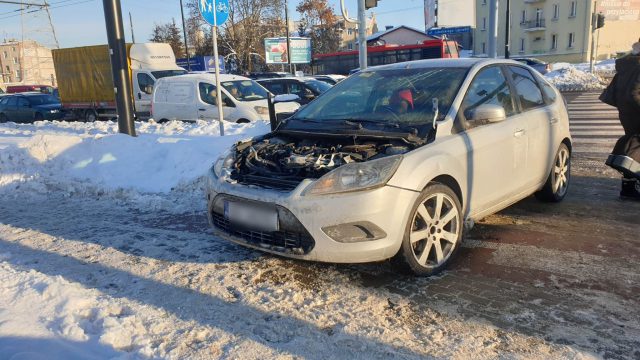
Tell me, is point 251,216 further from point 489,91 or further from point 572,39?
point 572,39

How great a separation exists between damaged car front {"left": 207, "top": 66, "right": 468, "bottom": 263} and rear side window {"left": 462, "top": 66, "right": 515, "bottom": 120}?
0.48ft

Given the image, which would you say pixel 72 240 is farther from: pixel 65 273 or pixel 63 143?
pixel 63 143

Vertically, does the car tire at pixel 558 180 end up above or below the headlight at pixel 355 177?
below

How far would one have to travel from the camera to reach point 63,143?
8.45 m

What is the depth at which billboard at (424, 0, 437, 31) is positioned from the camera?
79000 mm

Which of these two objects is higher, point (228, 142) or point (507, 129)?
point (507, 129)

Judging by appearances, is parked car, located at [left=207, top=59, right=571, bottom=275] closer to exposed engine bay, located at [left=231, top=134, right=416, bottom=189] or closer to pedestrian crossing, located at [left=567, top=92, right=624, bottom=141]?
exposed engine bay, located at [left=231, top=134, right=416, bottom=189]

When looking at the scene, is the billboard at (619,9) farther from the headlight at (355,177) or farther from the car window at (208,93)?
the headlight at (355,177)

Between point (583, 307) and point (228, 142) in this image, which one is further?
point (228, 142)

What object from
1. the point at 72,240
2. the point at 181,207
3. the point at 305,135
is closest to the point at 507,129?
the point at 305,135

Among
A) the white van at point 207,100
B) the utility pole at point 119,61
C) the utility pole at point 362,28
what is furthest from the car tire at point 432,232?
the white van at point 207,100

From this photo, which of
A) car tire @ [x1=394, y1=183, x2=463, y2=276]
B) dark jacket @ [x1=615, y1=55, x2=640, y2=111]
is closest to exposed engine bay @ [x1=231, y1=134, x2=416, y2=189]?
car tire @ [x1=394, y1=183, x2=463, y2=276]

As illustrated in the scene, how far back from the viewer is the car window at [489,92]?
15.1 feet

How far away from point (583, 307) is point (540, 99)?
9.35 ft
